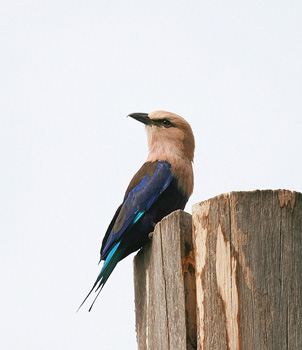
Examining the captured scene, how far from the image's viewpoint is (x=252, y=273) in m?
3.32

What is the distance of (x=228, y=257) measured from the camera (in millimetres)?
3391

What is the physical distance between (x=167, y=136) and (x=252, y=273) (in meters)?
3.63

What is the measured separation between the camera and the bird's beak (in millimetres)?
7125

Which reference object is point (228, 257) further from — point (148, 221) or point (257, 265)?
point (148, 221)

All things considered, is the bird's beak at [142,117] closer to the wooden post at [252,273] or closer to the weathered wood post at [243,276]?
the weathered wood post at [243,276]

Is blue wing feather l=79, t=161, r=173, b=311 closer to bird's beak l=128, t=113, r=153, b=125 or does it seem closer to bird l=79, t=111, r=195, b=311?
bird l=79, t=111, r=195, b=311

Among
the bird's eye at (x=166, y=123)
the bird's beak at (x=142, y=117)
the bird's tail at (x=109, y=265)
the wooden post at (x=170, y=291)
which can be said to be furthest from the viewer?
the bird's beak at (x=142, y=117)

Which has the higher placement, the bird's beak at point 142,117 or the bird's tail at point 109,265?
the bird's beak at point 142,117

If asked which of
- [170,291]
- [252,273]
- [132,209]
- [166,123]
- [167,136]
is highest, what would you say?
[166,123]

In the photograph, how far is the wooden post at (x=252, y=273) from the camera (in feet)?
10.7

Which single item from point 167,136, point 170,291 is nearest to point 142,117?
point 167,136

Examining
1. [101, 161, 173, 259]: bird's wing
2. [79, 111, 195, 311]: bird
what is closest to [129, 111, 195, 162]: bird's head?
[79, 111, 195, 311]: bird

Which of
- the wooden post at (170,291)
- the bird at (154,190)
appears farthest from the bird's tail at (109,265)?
the wooden post at (170,291)

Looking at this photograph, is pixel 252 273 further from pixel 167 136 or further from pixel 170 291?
pixel 167 136
